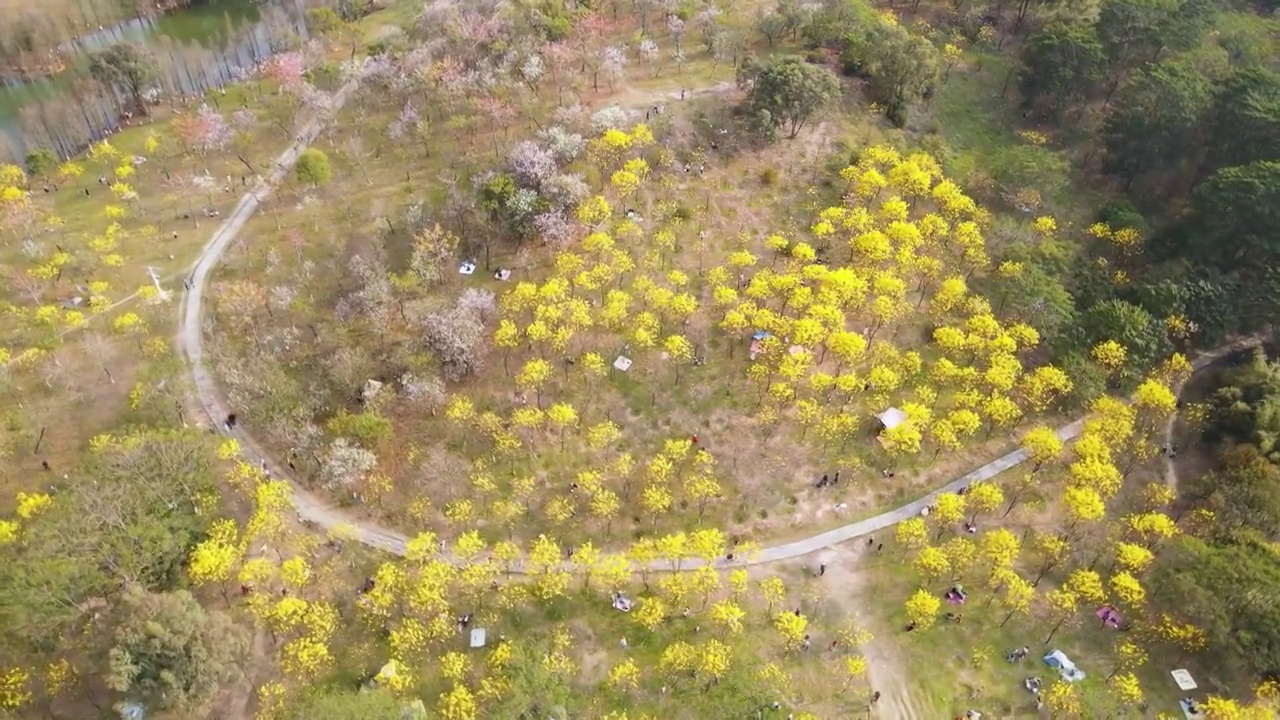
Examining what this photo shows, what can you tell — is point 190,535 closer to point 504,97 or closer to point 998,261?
point 504,97

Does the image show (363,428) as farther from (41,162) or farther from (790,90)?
(790,90)

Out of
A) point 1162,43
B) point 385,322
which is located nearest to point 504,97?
point 385,322

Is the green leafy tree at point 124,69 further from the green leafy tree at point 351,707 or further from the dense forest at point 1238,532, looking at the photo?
the dense forest at point 1238,532

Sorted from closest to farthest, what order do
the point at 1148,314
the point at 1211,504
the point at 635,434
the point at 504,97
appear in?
the point at 1211,504 < the point at 635,434 < the point at 1148,314 < the point at 504,97

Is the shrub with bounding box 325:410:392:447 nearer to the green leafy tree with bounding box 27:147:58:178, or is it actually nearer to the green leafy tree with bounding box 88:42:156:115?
the green leafy tree with bounding box 27:147:58:178

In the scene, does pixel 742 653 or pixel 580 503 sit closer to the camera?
pixel 742 653

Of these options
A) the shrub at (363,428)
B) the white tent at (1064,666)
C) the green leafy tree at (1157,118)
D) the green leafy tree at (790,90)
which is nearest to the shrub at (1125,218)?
the green leafy tree at (1157,118)

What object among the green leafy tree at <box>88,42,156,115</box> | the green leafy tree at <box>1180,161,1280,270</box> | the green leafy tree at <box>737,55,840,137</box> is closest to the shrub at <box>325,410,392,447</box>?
the green leafy tree at <box>737,55,840,137</box>
